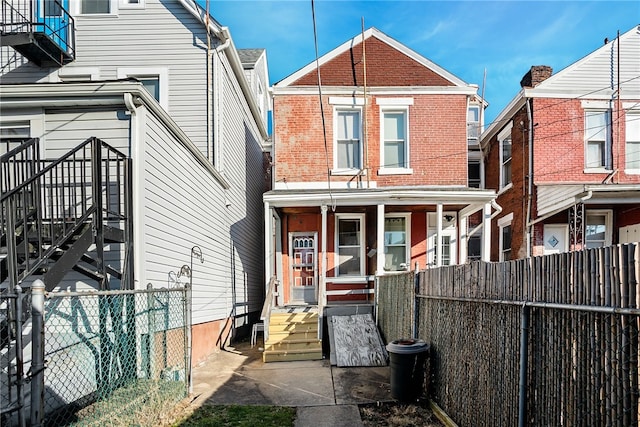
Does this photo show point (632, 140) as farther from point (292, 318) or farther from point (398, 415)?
point (398, 415)

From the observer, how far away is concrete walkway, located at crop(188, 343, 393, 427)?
5.43 metres

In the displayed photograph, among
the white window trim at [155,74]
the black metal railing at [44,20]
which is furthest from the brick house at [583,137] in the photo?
the black metal railing at [44,20]

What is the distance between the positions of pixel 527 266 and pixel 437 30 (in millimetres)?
8630

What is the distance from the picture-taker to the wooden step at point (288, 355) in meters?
8.31

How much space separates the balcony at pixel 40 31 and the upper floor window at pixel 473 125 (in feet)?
45.3

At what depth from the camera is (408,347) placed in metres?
5.51

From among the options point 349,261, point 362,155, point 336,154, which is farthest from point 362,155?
point 349,261

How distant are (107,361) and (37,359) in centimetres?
234

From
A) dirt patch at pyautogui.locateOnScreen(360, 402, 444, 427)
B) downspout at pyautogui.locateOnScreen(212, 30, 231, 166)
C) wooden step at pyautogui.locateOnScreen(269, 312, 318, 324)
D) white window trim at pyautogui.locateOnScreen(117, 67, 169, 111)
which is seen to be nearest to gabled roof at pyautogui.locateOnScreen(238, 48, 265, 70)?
downspout at pyautogui.locateOnScreen(212, 30, 231, 166)

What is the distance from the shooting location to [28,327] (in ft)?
17.6

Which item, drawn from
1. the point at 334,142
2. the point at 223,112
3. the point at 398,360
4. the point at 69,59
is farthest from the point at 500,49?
the point at 69,59

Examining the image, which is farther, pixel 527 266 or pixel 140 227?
pixel 140 227

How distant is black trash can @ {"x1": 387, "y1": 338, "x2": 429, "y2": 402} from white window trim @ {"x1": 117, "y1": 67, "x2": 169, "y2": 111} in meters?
8.41

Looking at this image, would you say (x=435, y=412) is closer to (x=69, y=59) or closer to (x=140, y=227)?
(x=140, y=227)
